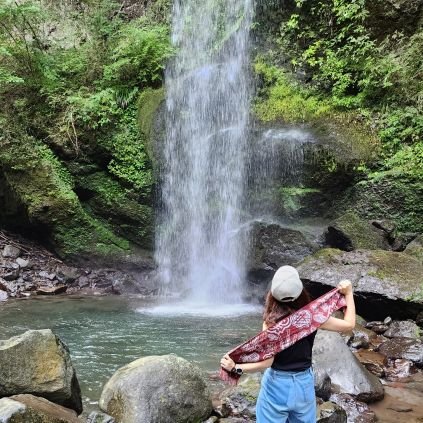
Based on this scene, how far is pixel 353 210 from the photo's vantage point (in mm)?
10500

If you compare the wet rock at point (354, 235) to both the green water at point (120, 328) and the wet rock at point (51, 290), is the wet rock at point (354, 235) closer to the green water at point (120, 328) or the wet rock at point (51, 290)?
the green water at point (120, 328)

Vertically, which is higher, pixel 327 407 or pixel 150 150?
pixel 150 150

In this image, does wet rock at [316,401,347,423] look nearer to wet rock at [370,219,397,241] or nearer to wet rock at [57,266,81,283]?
wet rock at [370,219,397,241]

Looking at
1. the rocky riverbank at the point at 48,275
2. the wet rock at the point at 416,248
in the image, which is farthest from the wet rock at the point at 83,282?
the wet rock at the point at 416,248

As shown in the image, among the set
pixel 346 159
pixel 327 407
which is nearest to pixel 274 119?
pixel 346 159

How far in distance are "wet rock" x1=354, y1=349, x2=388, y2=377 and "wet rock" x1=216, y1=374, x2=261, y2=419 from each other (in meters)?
1.76

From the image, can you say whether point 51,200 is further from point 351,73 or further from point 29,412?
point 29,412

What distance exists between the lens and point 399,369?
607cm

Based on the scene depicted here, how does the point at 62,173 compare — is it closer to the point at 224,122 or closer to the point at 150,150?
the point at 150,150

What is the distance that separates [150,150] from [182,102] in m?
1.74

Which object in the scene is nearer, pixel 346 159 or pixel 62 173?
pixel 346 159

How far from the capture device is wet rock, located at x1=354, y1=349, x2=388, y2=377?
597 centimetres

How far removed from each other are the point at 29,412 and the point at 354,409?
3205mm

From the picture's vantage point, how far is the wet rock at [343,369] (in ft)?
17.0
